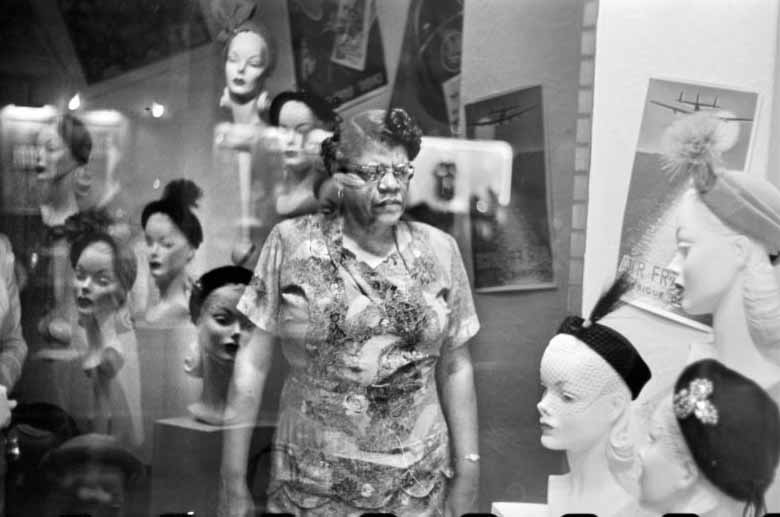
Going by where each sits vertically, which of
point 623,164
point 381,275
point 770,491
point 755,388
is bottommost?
point 770,491

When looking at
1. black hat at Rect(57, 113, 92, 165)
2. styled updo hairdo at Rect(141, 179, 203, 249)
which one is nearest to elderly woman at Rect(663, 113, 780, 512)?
styled updo hairdo at Rect(141, 179, 203, 249)

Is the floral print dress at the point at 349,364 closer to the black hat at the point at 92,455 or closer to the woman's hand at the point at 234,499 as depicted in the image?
the woman's hand at the point at 234,499

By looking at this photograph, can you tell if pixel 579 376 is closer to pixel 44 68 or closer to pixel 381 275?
pixel 381 275

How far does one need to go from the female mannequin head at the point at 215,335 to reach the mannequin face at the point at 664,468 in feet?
4.45

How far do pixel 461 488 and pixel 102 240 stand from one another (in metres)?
Answer: 1.42

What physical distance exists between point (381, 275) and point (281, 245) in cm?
34

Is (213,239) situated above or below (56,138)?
below

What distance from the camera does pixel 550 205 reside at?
4.42 meters

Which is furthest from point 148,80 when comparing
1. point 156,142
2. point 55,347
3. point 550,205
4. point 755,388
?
point 755,388

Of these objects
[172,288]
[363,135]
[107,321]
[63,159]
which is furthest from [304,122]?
[107,321]

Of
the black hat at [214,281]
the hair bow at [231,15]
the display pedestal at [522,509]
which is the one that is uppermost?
the hair bow at [231,15]

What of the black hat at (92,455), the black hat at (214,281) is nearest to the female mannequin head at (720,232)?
the black hat at (214,281)

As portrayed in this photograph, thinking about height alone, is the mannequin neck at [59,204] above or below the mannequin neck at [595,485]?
above

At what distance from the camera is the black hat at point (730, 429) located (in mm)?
4160
